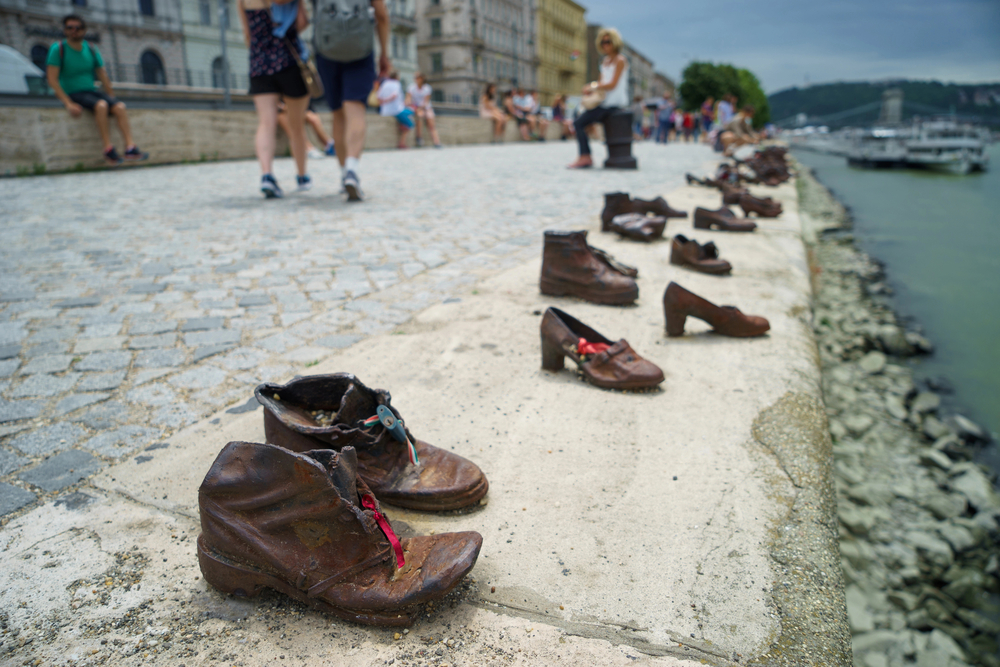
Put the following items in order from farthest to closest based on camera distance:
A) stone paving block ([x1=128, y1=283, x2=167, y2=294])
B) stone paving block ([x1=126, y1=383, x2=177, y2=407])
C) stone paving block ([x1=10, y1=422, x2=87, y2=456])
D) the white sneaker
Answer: the white sneaker, stone paving block ([x1=128, y1=283, x2=167, y2=294]), stone paving block ([x1=126, y1=383, x2=177, y2=407]), stone paving block ([x1=10, y1=422, x2=87, y2=456])

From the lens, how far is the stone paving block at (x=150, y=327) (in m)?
3.04

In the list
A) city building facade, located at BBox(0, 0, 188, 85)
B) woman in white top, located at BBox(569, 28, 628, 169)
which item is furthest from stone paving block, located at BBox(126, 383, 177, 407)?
city building facade, located at BBox(0, 0, 188, 85)

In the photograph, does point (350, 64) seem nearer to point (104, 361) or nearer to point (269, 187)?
point (269, 187)

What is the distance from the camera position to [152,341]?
2.94 m

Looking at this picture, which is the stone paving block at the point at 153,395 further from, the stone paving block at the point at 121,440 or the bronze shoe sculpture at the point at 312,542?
the bronze shoe sculpture at the point at 312,542

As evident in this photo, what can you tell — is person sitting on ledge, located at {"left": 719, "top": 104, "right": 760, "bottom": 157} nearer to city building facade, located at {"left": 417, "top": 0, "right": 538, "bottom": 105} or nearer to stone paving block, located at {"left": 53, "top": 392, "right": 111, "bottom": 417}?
stone paving block, located at {"left": 53, "top": 392, "right": 111, "bottom": 417}

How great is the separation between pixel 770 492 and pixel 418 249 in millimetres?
3569

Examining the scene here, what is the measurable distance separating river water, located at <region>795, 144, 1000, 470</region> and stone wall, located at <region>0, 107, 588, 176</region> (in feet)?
37.1

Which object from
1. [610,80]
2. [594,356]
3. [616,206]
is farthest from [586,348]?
[610,80]

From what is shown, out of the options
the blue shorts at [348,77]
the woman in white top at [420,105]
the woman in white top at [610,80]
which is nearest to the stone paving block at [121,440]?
the blue shorts at [348,77]

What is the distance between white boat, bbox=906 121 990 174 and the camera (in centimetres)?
3375

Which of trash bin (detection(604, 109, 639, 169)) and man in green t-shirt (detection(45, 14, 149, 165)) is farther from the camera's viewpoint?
trash bin (detection(604, 109, 639, 169))

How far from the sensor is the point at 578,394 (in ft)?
8.02

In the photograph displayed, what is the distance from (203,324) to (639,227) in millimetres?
3393
